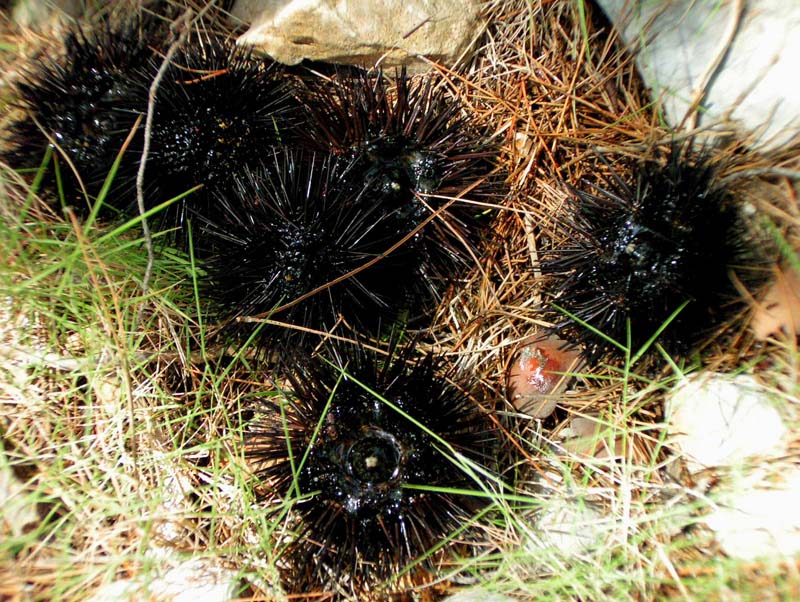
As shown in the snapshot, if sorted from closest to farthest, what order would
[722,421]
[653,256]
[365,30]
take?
[653,256] → [722,421] → [365,30]

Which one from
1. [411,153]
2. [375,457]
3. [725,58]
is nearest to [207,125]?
[411,153]

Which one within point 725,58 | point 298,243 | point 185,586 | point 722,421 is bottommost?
point 185,586

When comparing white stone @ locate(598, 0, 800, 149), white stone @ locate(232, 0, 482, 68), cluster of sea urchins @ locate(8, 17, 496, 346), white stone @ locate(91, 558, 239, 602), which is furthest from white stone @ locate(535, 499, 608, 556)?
white stone @ locate(232, 0, 482, 68)

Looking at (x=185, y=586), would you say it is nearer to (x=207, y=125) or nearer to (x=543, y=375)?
(x=543, y=375)

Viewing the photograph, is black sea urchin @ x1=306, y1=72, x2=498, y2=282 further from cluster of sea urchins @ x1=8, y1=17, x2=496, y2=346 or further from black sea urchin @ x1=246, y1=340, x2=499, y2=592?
black sea urchin @ x1=246, y1=340, x2=499, y2=592

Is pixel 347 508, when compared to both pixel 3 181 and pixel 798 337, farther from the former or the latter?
pixel 3 181

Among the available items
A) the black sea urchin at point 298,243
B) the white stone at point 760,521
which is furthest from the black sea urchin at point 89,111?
the white stone at point 760,521
